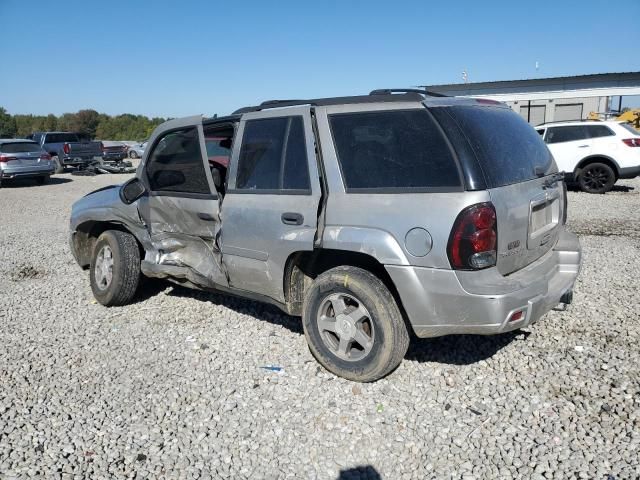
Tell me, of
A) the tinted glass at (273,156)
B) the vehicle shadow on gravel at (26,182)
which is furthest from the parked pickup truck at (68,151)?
the tinted glass at (273,156)

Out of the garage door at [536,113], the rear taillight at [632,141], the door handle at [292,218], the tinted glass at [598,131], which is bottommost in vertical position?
the door handle at [292,218]

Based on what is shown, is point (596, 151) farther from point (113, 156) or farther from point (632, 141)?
point (113, 156)

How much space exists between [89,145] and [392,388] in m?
22.1

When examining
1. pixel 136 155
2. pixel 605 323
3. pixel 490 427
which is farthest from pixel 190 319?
pixel 136 155

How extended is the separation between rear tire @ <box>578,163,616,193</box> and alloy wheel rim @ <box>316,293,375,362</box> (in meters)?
11.3

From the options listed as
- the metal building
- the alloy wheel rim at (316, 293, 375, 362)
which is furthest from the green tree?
the alloy wheel rim at (316, 293, 375, 362)

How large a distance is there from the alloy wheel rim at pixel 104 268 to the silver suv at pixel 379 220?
976mm

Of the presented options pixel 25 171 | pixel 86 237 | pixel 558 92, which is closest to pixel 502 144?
pixel 86 237

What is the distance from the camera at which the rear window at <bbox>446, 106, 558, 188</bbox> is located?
3160 millimetres

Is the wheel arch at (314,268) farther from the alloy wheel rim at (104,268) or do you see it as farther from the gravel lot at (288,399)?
the alloy wheel rim at (104,268)

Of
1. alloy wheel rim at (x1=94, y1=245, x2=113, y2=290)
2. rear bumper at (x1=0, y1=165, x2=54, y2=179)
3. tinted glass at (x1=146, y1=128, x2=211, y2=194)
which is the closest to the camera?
tinted glass at (x1=146, y1=128, x2=211, y2=194)

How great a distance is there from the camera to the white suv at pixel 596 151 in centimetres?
1213

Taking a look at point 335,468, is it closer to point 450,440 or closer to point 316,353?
point 450,440

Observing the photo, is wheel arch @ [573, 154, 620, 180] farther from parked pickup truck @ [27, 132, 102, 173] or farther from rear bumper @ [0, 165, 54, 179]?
parked pickup truck @ [27, 132, 102, 173]
